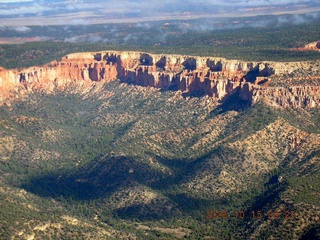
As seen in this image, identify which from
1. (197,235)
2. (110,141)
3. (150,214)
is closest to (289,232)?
(197,235)

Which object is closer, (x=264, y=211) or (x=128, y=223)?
(x=264, y=211)

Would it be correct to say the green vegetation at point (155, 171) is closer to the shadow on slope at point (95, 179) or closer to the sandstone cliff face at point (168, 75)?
the shadow on slope at point (95, 179)

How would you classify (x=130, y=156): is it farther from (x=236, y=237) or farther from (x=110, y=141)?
(x=236, y=237)

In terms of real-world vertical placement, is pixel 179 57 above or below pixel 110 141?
above

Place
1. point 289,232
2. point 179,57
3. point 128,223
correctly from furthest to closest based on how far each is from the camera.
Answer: point 179,57 → point 128,223 → point 289,232

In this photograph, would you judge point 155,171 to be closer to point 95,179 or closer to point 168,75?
point 95,179

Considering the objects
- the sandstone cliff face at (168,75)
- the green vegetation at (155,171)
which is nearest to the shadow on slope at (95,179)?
the green vegetation at (155,171)
